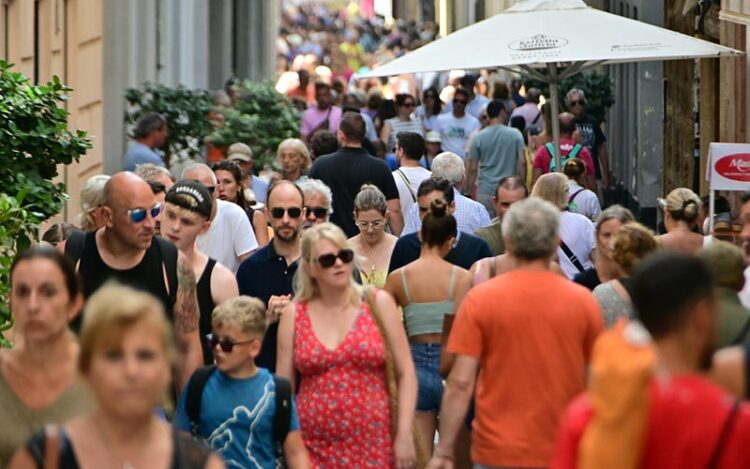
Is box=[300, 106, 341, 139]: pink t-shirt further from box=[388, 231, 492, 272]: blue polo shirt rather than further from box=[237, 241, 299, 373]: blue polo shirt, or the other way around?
box=[237, 241, 299, 373]: blue polo shirt

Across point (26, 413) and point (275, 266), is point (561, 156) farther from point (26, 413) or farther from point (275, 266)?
point (26, 413)

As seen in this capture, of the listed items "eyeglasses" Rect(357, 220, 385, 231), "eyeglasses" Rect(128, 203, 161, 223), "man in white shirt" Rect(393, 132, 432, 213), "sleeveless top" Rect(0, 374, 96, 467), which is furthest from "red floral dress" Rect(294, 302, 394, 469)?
"man in white shirt" Rect(393, 132, 432, 213)

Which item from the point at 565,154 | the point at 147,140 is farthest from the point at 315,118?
the point at 147,140

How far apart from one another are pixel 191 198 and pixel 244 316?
2.44 metres

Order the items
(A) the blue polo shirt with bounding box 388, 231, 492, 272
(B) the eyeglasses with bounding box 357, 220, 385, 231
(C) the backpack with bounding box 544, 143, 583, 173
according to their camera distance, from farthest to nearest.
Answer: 1. (C) the backpack with bounding box 544, 143, 583, 173
2. (B) the eyeglasses with bounding box 357, 220, 385, 231
3. (A) the blue polo shirt with bounding box 388, 231, 492, 272

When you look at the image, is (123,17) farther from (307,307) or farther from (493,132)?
(307,307)

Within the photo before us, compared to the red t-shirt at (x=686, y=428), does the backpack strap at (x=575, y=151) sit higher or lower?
lower

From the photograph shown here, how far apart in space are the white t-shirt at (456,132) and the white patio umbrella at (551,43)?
6.05 m

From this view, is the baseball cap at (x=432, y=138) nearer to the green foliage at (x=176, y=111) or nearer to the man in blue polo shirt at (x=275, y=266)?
the green foliage at (x=176, y=111)

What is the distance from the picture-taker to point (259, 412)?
739cm

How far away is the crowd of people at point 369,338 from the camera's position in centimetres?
448

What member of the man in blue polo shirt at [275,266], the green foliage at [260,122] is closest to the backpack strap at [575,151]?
the green foliage at [260,122]

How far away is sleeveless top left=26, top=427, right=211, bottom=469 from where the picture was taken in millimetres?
4785

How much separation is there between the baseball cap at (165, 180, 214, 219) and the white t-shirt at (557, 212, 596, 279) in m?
2.52
